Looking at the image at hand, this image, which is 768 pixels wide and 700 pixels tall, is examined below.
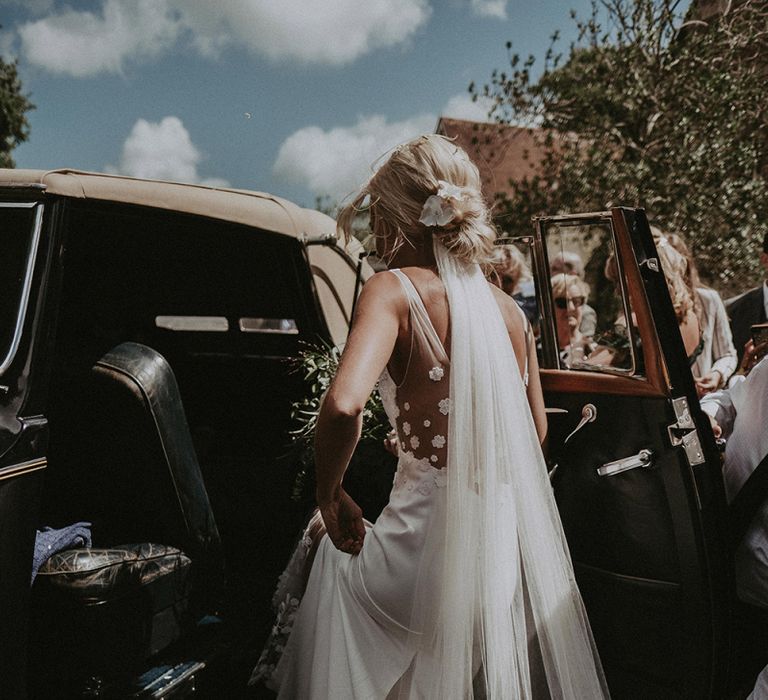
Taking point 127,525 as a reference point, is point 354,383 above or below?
above

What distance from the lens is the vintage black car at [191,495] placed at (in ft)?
6.76

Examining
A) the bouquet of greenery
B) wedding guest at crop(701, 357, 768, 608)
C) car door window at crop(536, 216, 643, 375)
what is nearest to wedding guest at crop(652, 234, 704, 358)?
car door window at crop(536, 216, 643, 375)

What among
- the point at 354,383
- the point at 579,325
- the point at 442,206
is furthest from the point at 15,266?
the point at 579,325

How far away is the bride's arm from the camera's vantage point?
164 cm

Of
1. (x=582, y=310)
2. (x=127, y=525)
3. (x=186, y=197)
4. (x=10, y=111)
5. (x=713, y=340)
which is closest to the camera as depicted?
(x=127, y=525)

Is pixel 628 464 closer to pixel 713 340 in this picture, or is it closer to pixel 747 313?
pixel 713 340

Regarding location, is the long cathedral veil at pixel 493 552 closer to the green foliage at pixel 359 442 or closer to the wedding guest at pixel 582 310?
the green foliage at pixel 359 442

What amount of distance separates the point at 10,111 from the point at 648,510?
90.1 feet

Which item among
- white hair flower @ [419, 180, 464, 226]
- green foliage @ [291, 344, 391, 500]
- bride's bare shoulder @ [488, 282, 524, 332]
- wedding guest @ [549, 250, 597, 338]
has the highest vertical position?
wedding guest @ [549, 250, 597, 338]

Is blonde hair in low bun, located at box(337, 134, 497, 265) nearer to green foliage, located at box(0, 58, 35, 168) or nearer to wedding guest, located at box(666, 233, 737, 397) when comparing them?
wedding guest, located at box(666, 233, 737, 397)

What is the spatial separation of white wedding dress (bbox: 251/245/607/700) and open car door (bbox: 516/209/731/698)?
1.09ft

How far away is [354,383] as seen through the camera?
1642 mm

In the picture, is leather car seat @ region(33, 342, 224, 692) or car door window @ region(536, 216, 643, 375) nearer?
leather car seat @ region(33, 342, 224, 692)

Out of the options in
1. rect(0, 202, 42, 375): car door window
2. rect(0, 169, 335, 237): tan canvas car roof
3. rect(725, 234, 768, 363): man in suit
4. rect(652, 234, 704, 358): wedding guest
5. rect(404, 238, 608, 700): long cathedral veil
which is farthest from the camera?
rect(725, 234, 768, 363): man in suit
